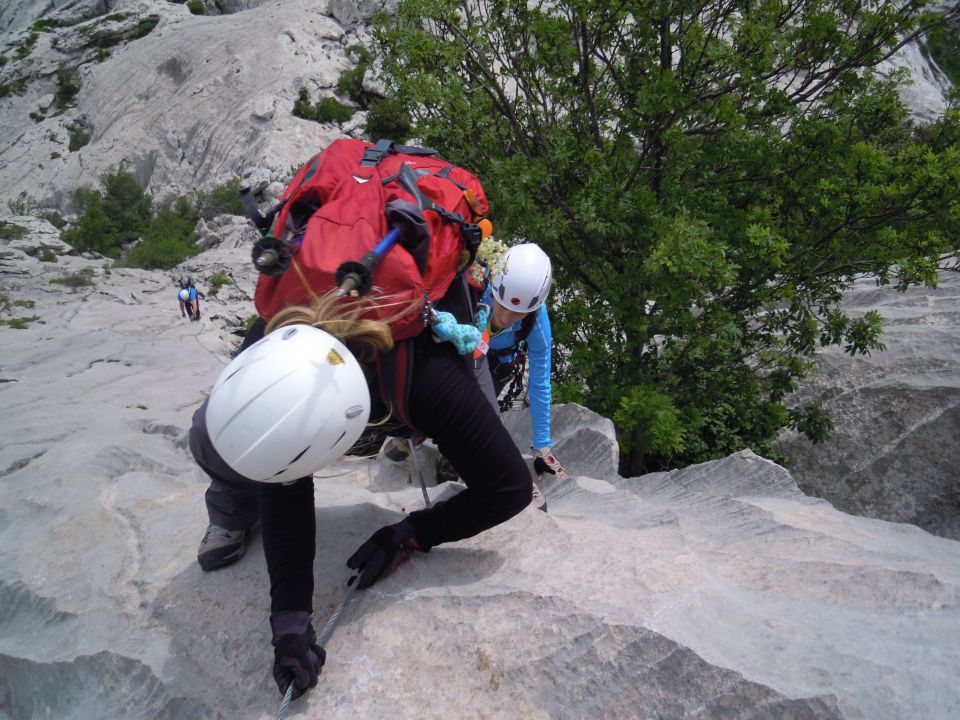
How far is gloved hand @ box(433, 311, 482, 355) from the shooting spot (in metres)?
2.13

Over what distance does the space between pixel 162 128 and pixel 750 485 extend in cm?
3897

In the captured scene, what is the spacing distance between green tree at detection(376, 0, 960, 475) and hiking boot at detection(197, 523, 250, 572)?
267 centimetres

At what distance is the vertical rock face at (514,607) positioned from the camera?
195 centimetres

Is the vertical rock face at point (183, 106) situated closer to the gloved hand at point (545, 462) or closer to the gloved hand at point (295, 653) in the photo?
the gloved hand at point (545, 462)

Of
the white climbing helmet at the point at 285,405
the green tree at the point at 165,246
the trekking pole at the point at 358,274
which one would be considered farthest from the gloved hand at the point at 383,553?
the green tree at the point at 165,246

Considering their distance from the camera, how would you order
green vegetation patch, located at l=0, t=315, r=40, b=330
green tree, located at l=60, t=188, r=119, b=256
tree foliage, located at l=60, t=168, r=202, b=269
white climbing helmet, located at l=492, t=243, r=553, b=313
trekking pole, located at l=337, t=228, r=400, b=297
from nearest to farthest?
1. trekking pole, located at l=337, t=228, r=400, b=297
2. white climbing helmet, located at l=492, t=243, r=553, b=313
3. green vegetation patch, located at l=0, t=315, r=40, b=330
4. tree foliage, located at l=60, t=168, r=202, b=269
5. green tree, located at l=60, t=188, r=119, b=256

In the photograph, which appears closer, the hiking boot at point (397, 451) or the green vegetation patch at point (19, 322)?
the hiking boot at point (397, 451)

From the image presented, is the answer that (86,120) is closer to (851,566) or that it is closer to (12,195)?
(12,195)

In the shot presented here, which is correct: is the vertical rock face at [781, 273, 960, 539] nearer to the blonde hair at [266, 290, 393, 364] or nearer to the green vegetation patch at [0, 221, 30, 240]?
the blonde hair at [266, 290, 393, 364]

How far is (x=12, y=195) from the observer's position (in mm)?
35500

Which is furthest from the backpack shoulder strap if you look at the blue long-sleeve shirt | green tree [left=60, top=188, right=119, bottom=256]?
green tree [left=60, top=188, right=119, bottom=256]

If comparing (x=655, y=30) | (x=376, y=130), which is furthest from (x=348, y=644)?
(x=376, y=130)

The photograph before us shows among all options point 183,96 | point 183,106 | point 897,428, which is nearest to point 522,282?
point 897,428

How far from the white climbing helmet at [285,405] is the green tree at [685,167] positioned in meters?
2.82
